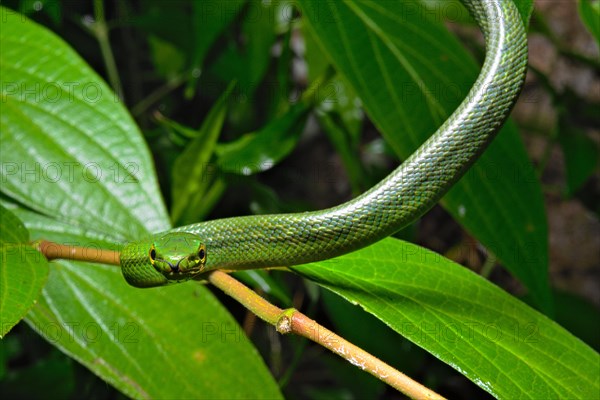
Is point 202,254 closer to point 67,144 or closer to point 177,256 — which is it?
point 177,256

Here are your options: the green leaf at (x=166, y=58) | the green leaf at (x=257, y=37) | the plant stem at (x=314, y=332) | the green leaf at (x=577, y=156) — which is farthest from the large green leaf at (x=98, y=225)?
the green leaf at (x=577, y=156)

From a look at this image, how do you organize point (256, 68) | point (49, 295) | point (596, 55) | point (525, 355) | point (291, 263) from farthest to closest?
point (596, 55), point (256, 68), point (49, 295), point (291, 263), point (525, 355)

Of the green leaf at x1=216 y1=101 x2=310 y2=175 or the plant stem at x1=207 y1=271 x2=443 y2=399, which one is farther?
the green leaf at x1=216 y1=101 x2=310 y2=175

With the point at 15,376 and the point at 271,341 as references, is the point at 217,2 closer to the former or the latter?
the point at 15,376

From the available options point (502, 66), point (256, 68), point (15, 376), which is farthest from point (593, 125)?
point (15, 376)

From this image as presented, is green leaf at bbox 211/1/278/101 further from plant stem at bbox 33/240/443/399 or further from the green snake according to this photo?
plant stem at bbox 33/240/443/399

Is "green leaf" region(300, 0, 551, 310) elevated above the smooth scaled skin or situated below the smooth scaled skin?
above

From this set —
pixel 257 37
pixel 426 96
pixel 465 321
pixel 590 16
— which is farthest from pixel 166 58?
pixel 465 321

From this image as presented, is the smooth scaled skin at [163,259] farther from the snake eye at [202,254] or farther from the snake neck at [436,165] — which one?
the snake neck at [436,165]

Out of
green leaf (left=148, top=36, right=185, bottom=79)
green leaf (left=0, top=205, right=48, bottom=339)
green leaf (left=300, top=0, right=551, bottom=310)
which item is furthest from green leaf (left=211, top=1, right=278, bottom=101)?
green leaf (left=0, top=205, right=48, bottom=339)
